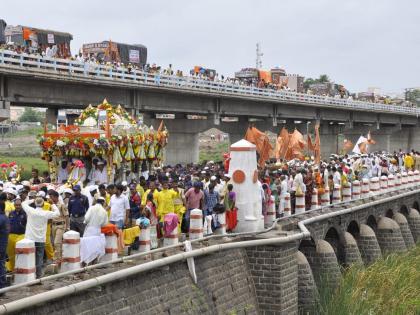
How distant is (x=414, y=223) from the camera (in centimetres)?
3325

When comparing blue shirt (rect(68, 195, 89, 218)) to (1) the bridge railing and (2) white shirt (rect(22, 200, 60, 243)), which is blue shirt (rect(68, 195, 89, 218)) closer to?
(2) white shirt (rect(22, 200, 60, 243))

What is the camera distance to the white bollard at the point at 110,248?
1311 cm

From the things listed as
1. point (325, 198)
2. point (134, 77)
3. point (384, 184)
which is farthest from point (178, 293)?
point (134, 77)

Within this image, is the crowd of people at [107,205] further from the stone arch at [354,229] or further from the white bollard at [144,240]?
the stone arch at [354,229]

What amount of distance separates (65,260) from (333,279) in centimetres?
1146

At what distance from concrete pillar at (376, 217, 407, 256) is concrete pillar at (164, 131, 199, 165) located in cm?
1940

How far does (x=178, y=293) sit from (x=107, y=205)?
240 cm

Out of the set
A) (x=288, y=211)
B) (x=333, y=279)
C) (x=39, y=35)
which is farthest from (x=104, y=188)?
(x=39, y=35)

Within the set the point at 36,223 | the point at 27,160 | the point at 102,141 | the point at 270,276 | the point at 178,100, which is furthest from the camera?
the point at 27,160

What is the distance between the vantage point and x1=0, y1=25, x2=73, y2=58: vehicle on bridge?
1307 inches

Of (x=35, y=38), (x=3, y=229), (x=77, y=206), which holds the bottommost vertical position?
(x=3, y=229)

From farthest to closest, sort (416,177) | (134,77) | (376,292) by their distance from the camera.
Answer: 1. (416,177)
2. (134,77)
3. (376,292)

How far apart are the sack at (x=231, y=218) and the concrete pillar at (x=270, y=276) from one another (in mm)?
738

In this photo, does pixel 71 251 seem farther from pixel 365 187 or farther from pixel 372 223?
pixel 372 223
